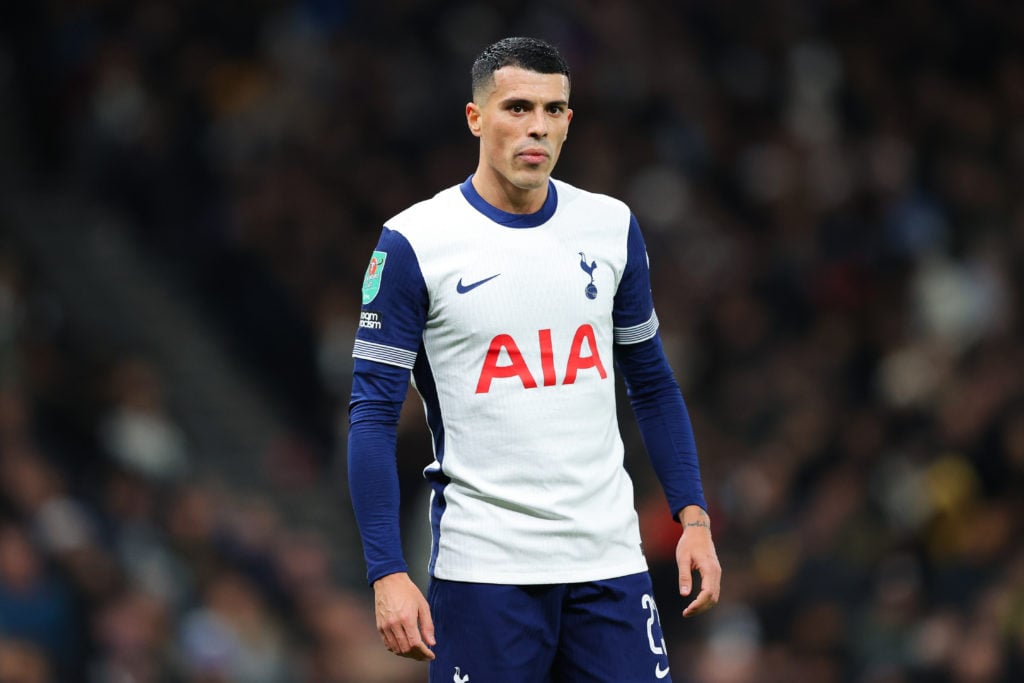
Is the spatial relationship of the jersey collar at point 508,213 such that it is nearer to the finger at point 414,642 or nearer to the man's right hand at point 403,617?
the man's right hand at point 403,617

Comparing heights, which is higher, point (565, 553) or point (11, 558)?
point (565, 553)

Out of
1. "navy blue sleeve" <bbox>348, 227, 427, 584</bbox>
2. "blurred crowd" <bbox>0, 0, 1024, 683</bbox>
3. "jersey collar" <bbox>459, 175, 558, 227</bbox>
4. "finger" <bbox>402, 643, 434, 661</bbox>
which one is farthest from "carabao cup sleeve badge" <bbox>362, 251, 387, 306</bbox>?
"blurred crowd" <bbox>0, 0, 1024, 683</bbox>

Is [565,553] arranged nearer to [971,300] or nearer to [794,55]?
[971,300]

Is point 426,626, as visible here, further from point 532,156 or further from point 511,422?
point 532,156

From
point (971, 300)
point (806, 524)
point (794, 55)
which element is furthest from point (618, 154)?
point (806, 524)

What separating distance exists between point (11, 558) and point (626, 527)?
216 inches

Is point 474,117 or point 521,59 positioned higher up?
point 521,59

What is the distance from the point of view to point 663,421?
4254mm

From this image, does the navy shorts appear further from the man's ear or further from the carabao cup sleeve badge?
the man's ear

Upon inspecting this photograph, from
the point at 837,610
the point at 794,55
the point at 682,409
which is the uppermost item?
the point at 794,55

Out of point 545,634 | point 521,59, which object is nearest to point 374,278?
point 521,59

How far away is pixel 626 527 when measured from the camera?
4.03m

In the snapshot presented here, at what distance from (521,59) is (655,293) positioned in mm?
8329

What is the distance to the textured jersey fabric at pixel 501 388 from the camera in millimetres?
3908
